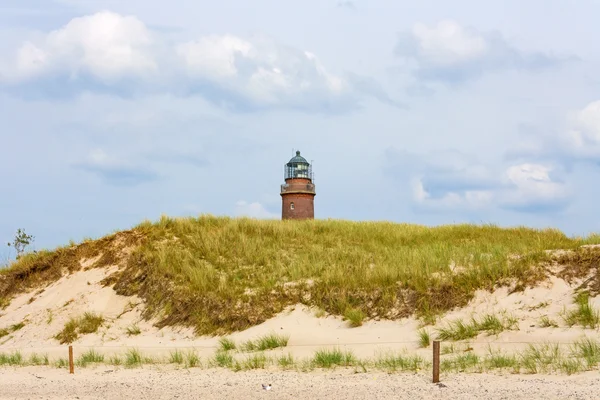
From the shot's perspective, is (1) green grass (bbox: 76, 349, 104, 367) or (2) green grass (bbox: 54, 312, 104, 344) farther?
(2) green grass (bbox: 54, 312, 104, 344)

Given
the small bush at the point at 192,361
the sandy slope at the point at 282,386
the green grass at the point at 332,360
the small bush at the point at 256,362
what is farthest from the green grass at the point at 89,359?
the green grass at the point at 332,360

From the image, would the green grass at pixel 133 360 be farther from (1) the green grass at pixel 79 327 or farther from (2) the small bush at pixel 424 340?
(2) the small bush at pixel 424 340

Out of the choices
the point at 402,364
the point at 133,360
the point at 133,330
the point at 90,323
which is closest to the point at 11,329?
the point at 90,323

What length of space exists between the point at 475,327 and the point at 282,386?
5.42 m

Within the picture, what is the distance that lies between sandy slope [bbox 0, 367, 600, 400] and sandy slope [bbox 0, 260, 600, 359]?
266cm

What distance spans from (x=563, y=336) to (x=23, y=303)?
17.3 m

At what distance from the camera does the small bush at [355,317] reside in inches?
659

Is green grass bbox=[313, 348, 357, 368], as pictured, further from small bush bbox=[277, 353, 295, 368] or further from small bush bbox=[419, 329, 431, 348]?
small bush bbox=[419, 329, 431, 348]

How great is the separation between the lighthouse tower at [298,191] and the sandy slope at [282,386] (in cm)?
2925

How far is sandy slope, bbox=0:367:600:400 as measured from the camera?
10.1 meters

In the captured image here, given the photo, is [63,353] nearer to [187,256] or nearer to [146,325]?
[146,325]

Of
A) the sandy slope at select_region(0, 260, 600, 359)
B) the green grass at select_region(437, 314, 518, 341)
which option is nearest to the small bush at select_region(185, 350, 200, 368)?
the sandy slope at select_region(0, 260, 600, 359)

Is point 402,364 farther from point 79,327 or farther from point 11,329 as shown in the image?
point 11,329

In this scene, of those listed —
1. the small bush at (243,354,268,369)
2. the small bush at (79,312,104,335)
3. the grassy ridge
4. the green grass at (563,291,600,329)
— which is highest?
the grassy ridge
